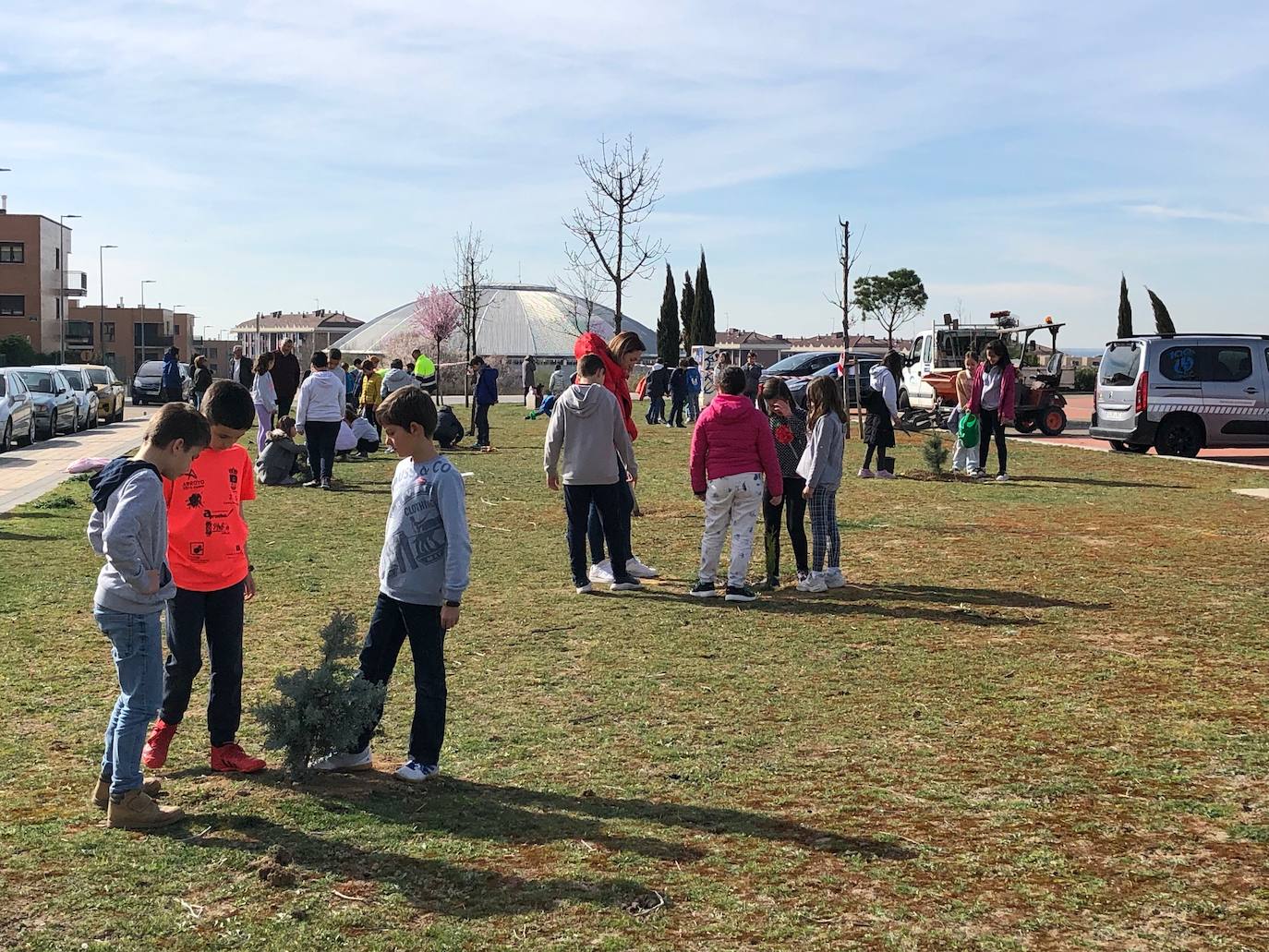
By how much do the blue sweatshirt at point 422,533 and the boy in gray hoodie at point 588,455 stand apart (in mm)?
4339

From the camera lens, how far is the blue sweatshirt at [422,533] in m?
5.41

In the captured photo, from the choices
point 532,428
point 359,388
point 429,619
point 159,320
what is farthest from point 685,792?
point 159,320

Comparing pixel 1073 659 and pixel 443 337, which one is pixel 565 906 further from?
pixel 443 337

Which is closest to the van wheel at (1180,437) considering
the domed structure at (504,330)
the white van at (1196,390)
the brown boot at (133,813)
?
the white van at (1196,390)

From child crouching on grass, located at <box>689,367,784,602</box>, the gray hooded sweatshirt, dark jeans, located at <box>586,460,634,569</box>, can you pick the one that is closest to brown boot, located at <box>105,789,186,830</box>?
child crouching on grass, located at <box>689,367,784,602</box>

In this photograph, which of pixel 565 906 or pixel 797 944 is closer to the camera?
pixel 797 944

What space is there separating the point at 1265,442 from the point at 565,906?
69.8 ft

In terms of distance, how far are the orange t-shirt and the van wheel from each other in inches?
795

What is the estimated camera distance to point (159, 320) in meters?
147

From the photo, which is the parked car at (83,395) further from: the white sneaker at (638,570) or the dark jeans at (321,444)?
the white sneaker at (638,570)

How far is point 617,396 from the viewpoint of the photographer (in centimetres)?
1066

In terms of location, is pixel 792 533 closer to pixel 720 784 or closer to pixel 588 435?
pixel 588 435

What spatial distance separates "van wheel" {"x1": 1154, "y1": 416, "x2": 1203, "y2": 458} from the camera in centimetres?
2298

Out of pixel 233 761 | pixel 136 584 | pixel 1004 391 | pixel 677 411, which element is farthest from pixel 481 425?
pixel 136 584
